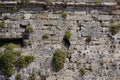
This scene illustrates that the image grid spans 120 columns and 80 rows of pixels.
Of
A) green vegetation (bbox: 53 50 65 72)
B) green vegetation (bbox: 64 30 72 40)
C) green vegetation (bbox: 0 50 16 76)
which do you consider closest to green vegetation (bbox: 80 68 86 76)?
green vegetation (bbox: 53 50 65 72)

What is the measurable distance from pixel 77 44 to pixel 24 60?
2136 mm

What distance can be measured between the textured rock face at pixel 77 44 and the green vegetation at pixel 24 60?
154 millimetres

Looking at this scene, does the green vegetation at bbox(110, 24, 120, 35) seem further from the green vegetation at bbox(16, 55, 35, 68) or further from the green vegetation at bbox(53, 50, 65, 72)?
the green vegetation at bbox(16, 55, 35, 68)

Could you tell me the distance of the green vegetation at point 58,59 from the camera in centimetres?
1205

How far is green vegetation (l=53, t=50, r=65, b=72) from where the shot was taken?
39.5 feet

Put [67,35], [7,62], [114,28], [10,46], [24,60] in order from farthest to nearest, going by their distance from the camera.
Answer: [114,28]
[67,35]
[10,46]
[24,60]
[7,62]

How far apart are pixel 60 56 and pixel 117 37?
Result: 241cm

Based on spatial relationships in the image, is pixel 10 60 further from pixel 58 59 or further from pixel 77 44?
pixel 77 44

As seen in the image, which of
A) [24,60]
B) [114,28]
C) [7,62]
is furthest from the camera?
[114,28]

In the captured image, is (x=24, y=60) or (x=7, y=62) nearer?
(x=7, y=62)

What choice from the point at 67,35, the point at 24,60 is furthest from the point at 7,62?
the point at 67,35

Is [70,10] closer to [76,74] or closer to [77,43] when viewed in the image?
[77,43]

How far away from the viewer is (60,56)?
12.1 metres

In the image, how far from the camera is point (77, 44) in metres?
12.4
